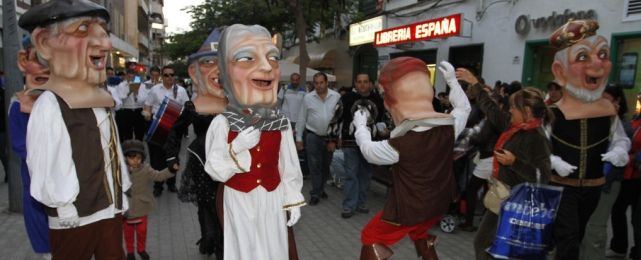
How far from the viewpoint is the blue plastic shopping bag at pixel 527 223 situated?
10.8 feet

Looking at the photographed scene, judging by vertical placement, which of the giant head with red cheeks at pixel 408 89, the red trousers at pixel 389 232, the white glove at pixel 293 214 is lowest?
the red trousers at pixel 389 232

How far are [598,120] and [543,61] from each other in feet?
23.5

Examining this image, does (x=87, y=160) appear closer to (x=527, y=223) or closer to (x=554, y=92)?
(x=527, y=223)

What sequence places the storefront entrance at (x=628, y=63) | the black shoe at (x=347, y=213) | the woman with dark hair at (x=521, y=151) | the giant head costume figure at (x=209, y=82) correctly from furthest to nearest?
the storefront entrance at (x=628, y=63) < the black shoe at (x=347, y=213) < the giant head costume figure at (x=209, y=82) < the woman with dark hair at (x=521, y=151)

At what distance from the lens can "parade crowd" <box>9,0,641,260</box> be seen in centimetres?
259

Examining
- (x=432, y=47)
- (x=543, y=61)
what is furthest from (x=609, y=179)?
(x=432, y=47)

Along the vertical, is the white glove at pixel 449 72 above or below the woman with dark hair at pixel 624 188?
above

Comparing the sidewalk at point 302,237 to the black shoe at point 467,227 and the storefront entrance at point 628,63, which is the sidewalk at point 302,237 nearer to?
the black shoe at point 467,227

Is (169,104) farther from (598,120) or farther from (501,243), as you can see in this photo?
(598,120)

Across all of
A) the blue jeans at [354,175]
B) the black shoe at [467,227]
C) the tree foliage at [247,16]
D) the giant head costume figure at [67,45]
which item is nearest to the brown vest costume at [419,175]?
the giant head costume figure at [67,45]

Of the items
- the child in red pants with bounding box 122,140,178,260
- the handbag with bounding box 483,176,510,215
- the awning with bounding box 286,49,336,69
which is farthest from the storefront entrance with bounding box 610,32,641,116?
the awning with bounding box 286,49,336,69

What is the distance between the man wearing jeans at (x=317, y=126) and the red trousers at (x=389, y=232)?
2784mm

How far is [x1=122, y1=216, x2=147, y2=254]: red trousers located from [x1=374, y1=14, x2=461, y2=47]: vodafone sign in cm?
924

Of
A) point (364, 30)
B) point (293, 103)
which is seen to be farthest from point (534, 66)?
point (364, 30)
